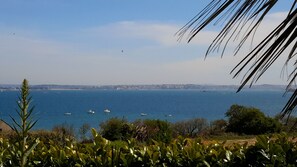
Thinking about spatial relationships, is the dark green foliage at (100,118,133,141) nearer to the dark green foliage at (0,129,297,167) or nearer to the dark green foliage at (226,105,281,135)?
the dark green foliage at (226,105,281,135)

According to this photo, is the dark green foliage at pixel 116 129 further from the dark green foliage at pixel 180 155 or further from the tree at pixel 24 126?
the tree at pixel 24 126

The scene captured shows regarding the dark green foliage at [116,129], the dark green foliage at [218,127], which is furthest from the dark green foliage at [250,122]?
the dark green foliage at [116,129]

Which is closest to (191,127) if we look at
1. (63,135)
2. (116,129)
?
(116,129)

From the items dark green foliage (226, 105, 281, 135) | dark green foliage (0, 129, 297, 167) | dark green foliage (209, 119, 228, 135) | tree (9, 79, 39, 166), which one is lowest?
dark green foliage (209, 119, 228, 135)

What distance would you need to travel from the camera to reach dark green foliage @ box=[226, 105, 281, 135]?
84.1 feet

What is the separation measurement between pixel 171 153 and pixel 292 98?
394 cm

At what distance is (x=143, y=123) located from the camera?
77.6ft

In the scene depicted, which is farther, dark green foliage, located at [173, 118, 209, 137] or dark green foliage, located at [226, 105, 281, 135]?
dark green foliage, located at [173, 118, 209, 137]

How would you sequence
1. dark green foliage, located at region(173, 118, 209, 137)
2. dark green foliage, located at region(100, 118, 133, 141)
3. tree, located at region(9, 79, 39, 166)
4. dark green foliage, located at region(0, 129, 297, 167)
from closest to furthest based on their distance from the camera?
1. tree, located at region(9, 79, 39, 166)
2. dark green foliage, located at region(0, 129, 297, 167)
3. dark green foliage, located at region(100, 118, 133, 141)
4. dark green foliage, located at region(173, 118, 209, 137)

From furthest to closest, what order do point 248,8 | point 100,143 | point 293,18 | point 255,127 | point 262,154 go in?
1. point 255,127
2. point 100,143
3. point 262,154
4. point 248,8
5. point 293,18

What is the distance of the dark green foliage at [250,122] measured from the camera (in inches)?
1009

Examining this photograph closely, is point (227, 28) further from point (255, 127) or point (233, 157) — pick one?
point (255, 127)

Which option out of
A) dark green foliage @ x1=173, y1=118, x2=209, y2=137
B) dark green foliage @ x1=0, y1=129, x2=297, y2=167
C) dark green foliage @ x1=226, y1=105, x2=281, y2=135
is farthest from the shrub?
dark green foliage @ x1=226, y1=105, x2=281, y2=135

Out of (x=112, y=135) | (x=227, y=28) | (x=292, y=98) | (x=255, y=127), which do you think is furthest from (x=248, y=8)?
Answer: (x=255, y=127)
